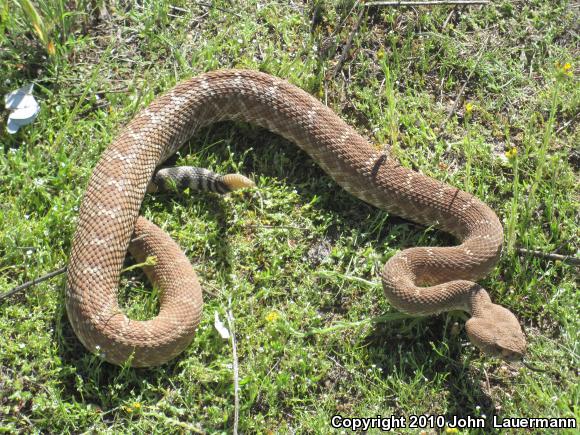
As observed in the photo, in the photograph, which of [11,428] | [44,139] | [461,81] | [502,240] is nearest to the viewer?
[11,428]

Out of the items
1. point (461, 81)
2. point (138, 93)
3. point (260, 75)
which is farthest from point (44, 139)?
point (461, 81)

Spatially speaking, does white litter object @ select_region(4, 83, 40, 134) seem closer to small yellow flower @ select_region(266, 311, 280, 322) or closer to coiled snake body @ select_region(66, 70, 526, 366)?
coiled snake body @ select_region(66, 70, 526, 366)

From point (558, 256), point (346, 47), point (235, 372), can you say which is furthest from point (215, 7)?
point (558, 256)

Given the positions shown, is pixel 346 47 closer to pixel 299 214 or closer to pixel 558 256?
pixel 299 214

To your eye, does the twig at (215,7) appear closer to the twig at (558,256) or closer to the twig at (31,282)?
the twig at (31,282)

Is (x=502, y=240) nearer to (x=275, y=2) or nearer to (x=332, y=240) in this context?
(x=332, y=240)

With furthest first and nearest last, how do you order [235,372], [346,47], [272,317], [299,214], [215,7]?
[215,7] → [346,47] → [299,214] → [272,317] → [235,372]
